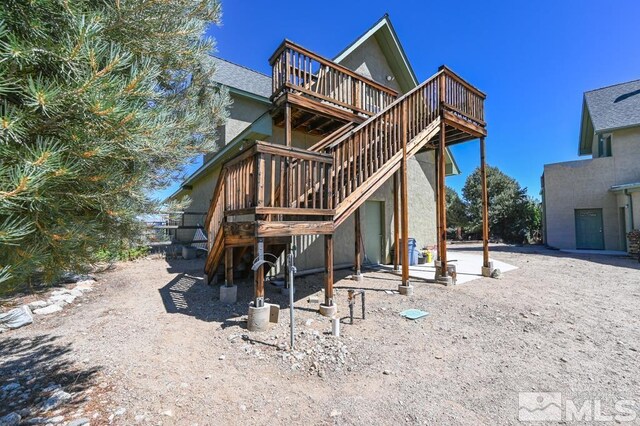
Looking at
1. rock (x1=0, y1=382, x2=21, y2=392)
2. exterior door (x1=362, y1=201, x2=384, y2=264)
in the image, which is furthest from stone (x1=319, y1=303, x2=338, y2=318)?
exterior door (x1=362, y1=201, x2=384, y2=264)

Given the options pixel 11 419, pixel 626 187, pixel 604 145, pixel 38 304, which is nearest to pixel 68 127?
pixel 11 419

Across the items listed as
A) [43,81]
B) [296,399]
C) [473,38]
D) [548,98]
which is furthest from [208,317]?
[548,98]

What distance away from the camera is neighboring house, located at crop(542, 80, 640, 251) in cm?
1391

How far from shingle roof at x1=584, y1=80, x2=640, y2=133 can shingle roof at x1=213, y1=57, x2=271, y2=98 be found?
54.5 ft

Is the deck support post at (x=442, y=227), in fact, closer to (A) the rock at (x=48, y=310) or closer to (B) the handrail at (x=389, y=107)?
(B) the handrail at (x=389, y=107)

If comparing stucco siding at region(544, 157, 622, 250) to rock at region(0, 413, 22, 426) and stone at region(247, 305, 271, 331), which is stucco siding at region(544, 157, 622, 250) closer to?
stone at region(247, 305, 271, 331)

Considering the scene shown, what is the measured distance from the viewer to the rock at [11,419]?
2.32 m

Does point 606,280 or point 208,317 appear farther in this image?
point 606,280

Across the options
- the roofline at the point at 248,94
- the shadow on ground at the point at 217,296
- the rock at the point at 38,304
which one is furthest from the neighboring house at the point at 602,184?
the rock at the point at 38,304

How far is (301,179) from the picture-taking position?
4.93 m

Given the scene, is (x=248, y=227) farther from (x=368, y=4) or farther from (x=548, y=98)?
(x=548, y=98)

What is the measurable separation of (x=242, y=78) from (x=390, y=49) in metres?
6.15

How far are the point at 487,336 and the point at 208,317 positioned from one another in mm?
4294

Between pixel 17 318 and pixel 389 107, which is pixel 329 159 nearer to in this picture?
pixel 389 107
